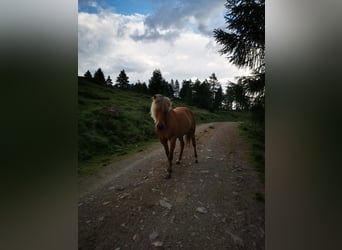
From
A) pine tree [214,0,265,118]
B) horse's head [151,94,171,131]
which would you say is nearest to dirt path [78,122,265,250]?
pine tree [214,0,265,118]

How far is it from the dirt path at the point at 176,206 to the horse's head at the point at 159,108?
488 millimetres

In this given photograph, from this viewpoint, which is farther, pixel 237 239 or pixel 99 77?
pixel 99 77

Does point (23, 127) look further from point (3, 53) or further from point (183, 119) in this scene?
point (183, 119)

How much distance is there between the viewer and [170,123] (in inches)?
70.4

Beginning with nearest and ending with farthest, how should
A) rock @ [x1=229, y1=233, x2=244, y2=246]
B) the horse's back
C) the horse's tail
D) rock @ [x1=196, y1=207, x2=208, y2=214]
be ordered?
rock @ [x1=229, y1=233, x2=244, y2=246]
rock @ [x1=196, y1=207, x2=208, y2=214]
the horse's back
the horse's tail

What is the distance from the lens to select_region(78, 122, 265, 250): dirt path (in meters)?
1.03

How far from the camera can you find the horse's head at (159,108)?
1.58 meters

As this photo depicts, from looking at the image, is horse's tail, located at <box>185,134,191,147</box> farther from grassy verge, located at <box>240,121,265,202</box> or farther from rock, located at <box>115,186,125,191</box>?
rock, located at <box>115,186,125,191</box>

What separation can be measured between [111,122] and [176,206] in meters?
1.19

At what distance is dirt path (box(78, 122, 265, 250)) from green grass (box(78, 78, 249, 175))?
0.62ft

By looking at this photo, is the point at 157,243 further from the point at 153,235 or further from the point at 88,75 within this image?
the point at 88,75

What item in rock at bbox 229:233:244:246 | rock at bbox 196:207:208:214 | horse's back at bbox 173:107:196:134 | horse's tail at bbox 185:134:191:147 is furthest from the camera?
horse's tail at bbox 185:134:191:147

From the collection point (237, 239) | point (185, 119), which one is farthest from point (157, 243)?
point (185, 119)

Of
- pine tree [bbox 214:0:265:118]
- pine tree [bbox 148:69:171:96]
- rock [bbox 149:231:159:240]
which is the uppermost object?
pine tree [bbox 214:0:265:118]
